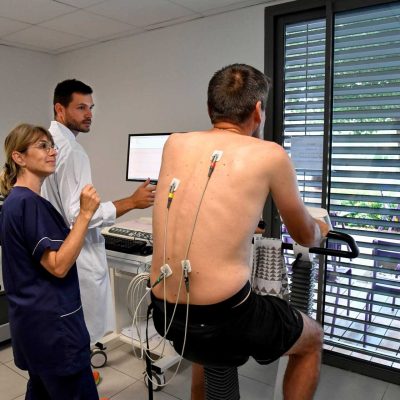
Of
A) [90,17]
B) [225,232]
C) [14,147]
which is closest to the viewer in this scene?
[225,232]

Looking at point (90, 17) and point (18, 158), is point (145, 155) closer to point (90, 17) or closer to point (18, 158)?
point (90, 17)

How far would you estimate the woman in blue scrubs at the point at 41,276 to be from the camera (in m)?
1.42

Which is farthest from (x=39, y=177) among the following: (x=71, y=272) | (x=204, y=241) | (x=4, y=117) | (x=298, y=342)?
(x=4, y=117)

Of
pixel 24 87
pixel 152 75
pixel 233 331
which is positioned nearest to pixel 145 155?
pixel 152 75

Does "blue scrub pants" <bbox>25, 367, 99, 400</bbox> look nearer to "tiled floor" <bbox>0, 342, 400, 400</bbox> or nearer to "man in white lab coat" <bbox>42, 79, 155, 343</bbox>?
"man in white lab coat" <bbox>42, 79, 155, 343</bbox>

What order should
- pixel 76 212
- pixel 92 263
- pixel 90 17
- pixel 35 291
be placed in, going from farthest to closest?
pixel 90 17 → pixel 92 263 → pixel 76 212 → pixel 35 291

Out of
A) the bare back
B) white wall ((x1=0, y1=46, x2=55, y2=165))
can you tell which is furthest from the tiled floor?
white wall ((x1=0, y1=46, x2=55, y2=165))

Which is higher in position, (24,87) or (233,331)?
(24,87)

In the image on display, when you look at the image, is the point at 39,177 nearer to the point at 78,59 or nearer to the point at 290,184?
the point at 290,184

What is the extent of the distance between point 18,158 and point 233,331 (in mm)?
1044

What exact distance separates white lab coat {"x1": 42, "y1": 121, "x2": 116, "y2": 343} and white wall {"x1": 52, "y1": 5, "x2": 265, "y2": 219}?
1.31 meters

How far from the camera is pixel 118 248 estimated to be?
2.38 m

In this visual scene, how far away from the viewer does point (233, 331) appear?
4.05ft

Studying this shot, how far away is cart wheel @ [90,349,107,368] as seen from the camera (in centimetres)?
253
